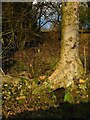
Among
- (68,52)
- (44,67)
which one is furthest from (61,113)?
(44,67)

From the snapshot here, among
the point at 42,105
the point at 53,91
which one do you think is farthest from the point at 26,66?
the point at 42,105

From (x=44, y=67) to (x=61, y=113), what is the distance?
3.54m

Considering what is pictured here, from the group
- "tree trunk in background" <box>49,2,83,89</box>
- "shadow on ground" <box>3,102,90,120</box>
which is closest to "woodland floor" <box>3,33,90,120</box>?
"shadow on ground" <box>3,102,90,120</box>

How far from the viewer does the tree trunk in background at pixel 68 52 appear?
308 inches

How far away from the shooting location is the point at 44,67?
9672mm

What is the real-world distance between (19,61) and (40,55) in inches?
41.2

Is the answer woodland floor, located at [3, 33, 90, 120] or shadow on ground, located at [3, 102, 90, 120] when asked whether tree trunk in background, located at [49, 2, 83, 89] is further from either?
shadow on ground, located at [3, 102, 90, 120]

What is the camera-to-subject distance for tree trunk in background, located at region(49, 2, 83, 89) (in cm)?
782

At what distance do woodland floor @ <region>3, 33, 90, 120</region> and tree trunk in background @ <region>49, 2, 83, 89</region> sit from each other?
61 centimetres

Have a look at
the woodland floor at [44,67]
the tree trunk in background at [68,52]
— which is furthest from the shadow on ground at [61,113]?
the tree trunk in background at [68,52]

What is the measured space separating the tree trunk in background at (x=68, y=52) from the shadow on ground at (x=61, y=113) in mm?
1249

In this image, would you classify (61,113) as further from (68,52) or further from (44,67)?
(44,67)

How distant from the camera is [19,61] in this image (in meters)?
10.6

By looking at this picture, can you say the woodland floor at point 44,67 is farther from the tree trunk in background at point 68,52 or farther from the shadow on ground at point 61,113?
the tree trunk in background at point 68,52
